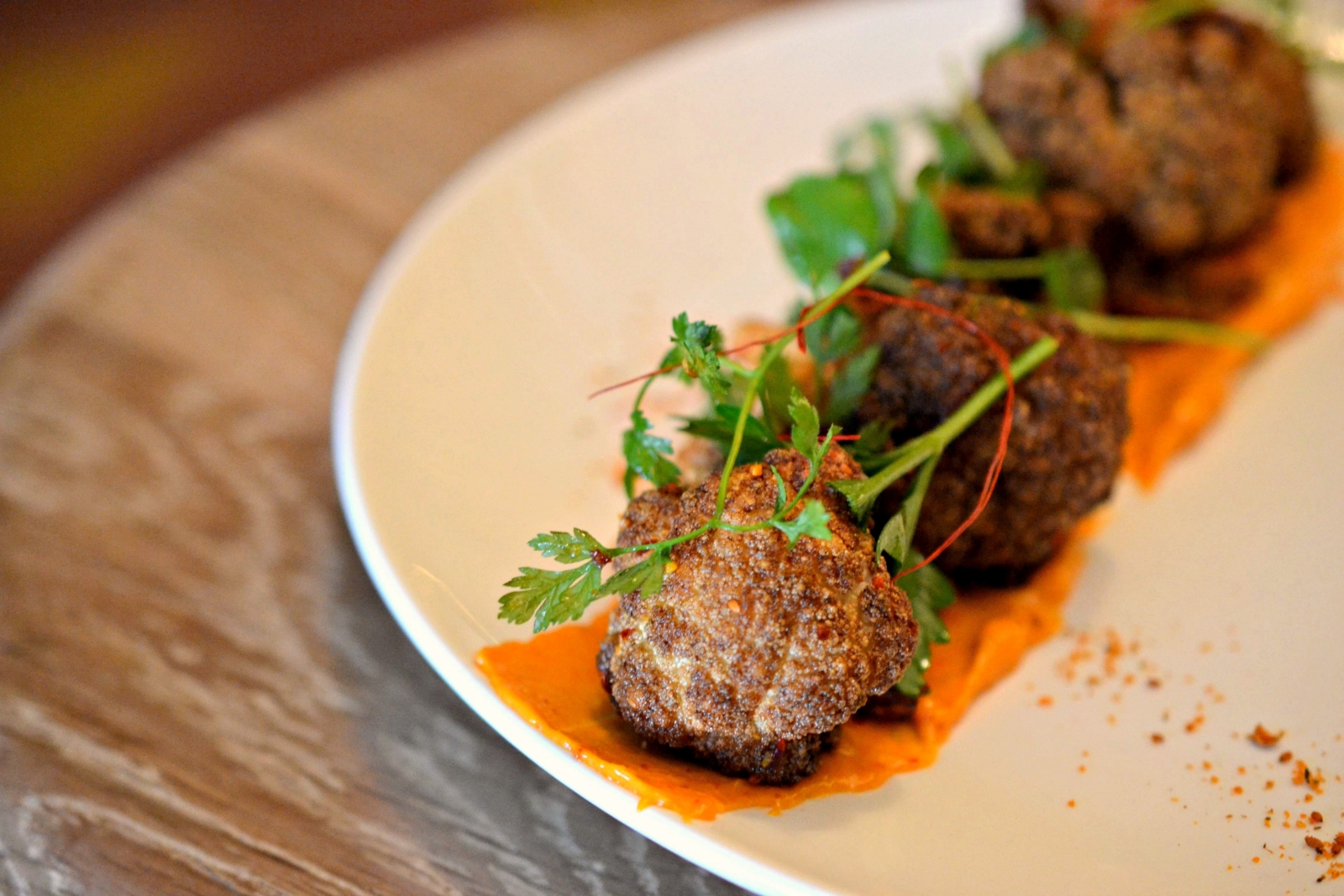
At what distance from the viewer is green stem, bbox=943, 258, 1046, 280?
227 centimetres

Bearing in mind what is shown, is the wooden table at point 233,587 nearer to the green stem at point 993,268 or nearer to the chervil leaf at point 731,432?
the chervil leaf at point 731,432

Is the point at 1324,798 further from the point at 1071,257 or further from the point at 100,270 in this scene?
the point at 100,270

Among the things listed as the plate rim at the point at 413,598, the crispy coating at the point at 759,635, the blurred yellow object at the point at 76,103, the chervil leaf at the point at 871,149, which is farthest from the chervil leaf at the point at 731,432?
the blurred yellow object at the point at 76,103

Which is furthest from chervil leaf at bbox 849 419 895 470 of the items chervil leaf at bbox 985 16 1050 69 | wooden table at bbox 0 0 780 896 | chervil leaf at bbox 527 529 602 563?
chervil leaf at bbox 985 16 1050 69

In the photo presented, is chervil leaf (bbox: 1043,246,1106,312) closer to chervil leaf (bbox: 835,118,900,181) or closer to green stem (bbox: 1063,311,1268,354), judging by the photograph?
green stem (bbox: 1063,311,1268,354)

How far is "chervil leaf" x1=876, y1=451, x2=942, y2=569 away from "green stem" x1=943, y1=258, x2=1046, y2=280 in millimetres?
707

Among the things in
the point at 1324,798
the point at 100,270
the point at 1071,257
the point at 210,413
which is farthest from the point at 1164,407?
the point at 100,270

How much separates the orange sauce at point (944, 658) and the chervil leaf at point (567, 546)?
24 centimetres

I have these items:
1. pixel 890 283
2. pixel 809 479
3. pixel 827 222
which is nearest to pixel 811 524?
pixel 809 479

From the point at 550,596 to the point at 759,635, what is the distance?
292 millimetres

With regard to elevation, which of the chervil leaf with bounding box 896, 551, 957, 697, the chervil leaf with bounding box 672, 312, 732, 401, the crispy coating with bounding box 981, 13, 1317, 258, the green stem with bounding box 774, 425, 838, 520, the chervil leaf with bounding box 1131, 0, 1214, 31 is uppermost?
the chervil leaf with bounding box 1131, 0, 1214, 31

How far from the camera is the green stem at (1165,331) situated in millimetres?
2273

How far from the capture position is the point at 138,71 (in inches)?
222

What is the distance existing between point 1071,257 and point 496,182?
1.39 m
